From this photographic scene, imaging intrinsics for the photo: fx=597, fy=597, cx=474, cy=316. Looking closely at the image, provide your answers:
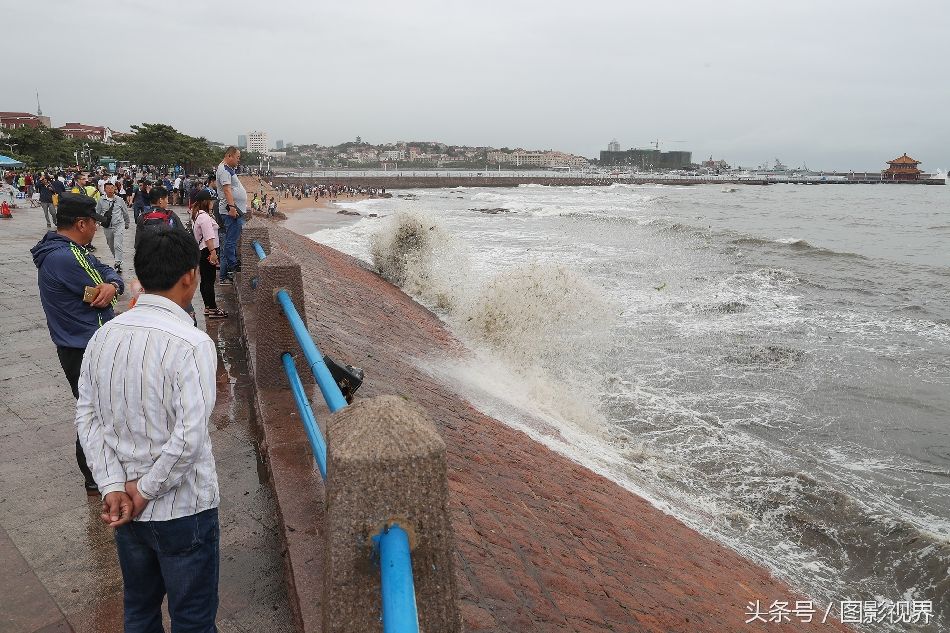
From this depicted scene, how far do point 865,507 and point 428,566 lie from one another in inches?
249

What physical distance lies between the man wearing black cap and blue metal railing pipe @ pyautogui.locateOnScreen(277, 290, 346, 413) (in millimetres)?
1057

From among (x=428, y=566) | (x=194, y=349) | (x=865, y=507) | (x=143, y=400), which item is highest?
(x=194, y=349)

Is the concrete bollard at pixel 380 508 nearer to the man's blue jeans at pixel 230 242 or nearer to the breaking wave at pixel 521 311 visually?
the breaking wave at pixel 521 311

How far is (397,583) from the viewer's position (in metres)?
1.23

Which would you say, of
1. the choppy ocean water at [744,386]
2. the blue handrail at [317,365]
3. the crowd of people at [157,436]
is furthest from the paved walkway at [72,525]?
the choppy ocean water at [744,386]

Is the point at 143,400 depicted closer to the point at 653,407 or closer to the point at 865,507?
the point at 865,507

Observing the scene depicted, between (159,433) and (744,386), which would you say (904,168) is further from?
(159,433)

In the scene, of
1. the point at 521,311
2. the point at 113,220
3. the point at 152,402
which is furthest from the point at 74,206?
the point at 521,311

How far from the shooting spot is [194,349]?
6.28 ft

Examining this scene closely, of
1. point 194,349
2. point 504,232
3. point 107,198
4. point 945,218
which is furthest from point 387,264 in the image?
point 945,218

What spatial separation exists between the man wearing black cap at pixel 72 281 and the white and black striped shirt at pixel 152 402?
5.89 feet

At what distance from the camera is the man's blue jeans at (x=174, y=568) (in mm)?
1995

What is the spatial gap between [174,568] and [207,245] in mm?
5981

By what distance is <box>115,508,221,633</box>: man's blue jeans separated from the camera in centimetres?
200
